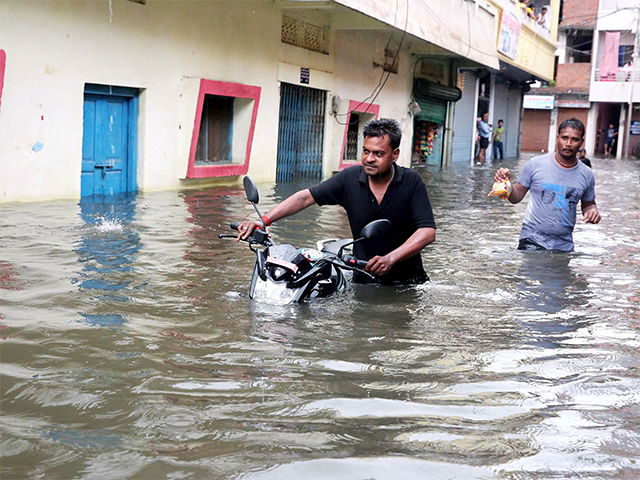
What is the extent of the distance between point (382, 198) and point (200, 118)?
27.3 feet

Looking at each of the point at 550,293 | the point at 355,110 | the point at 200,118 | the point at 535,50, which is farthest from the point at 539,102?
the point at 550,293

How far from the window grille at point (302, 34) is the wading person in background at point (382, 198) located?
10.9m

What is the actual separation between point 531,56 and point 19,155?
25876 millimetres

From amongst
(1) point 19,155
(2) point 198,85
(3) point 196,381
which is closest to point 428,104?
(2) point 198,85

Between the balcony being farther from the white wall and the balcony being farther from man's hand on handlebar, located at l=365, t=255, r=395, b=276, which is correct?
man's hand on handlebar, located at l=365, t=255, r=395, b=276

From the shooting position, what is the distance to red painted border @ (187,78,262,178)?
503 inches

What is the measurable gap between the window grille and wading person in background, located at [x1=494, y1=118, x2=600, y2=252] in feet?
31.6

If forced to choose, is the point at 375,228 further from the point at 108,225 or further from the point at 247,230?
the point at 108,225

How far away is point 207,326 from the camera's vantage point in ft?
14.8

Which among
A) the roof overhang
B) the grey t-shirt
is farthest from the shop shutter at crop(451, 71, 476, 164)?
the grey t-shirt

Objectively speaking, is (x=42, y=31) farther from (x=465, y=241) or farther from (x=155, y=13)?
(x=465, y=241)

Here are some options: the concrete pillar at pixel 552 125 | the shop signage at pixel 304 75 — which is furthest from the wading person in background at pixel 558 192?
the concrete pillar at pixel 552 125

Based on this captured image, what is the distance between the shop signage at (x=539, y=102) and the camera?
4722 centimetres

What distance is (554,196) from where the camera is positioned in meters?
6.94
